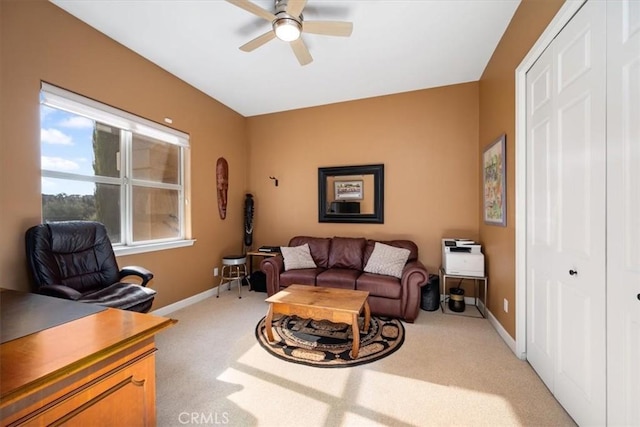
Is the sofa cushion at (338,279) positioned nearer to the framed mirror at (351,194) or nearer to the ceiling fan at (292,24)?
the framed mirror at (351,194)

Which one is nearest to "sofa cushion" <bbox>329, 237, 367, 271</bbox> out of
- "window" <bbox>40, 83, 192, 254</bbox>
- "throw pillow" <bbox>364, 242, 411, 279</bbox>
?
"throw pillow" <bbox>364, 242, 411, 279</bbox>

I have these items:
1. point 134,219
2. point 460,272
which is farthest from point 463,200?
point 134,219

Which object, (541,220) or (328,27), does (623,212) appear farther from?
(328,27)

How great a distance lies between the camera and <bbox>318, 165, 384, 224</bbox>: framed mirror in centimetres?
398

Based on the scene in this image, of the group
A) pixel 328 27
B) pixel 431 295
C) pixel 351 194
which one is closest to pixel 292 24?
pixel 328 27

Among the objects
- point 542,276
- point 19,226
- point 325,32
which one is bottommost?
point 542,276

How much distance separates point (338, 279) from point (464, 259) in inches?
60.1

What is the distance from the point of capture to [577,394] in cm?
153

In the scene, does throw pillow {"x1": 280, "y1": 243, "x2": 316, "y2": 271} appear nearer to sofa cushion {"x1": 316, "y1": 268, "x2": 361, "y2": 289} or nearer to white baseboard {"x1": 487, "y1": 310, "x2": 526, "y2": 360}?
sofa cushion {"x1": 316, "y1": 268, "x2": 361, "y2": 289}

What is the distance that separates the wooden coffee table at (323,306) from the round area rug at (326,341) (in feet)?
0.34

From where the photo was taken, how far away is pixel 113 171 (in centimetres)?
284

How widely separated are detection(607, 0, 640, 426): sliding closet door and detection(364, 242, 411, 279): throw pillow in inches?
78.2

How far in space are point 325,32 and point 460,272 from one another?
293 cm

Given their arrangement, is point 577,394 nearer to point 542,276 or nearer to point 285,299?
point 542,276
